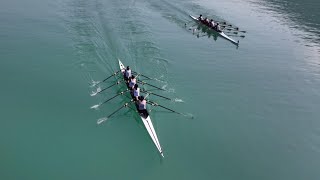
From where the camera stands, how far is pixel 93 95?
2623 centimetres

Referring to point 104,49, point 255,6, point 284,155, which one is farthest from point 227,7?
point 284,155

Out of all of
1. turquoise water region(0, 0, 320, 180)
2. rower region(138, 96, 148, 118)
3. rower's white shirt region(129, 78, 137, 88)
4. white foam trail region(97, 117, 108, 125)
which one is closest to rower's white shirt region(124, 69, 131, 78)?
rower's white shirt region(129, 78, 137, 88)

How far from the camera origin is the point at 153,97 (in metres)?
26.9

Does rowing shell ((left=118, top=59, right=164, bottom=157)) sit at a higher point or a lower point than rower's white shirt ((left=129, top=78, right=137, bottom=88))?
lower

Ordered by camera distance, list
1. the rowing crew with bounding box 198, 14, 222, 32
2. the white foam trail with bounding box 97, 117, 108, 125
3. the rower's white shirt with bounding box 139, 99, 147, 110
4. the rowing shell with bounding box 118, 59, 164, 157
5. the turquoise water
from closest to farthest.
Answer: the turquoise water, the rowing shell with bounding box 118, 59, 164, 157, the white foam trail with bounding box 97, 117, 108, 125, the rower's white shirt with bounding box 139, 99, 147, 110, the rowing crew with bounding box 198, 14, 222, 32

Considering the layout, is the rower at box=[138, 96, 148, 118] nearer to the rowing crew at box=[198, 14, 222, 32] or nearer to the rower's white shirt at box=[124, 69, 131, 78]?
the rower's white shirt at box=[124, 69, 131, 78]

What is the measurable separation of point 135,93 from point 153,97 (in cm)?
219

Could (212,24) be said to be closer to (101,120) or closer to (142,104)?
(142,104)

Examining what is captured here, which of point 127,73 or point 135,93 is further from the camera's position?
point 127,73

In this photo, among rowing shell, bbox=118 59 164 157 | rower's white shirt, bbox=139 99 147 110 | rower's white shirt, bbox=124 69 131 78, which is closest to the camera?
rowing shell, bbox=118 59 164 157

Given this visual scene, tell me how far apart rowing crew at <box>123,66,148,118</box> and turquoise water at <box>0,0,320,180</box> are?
0.94m

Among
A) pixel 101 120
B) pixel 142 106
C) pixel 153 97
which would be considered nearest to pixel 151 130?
pixel 142 106

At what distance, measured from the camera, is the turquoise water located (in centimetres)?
2030

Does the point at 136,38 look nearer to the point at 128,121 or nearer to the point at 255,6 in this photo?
the point at 128,121
